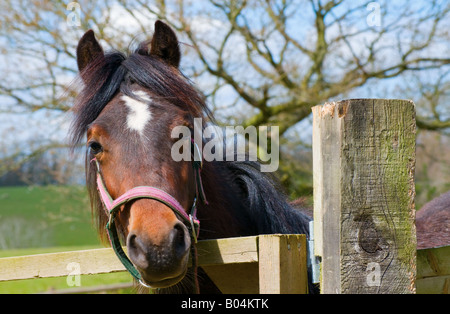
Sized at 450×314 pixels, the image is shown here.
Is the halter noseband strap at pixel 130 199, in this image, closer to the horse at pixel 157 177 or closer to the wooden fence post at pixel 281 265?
the horse at pixel 157 177

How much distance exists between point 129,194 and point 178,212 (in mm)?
230

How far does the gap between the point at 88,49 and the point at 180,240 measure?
5.28 ft

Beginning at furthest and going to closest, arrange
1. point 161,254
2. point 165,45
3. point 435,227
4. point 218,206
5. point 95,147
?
1. point 435,227
2. point 165,45
3. point 218,206
4. point 95,147
5. point 161,254

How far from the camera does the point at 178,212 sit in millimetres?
1933

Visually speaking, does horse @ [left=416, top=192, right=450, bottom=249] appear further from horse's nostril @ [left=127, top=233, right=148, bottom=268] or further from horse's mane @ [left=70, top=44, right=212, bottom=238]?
horse's nostril @ [left=127, top=233, right=148, bottom=268]

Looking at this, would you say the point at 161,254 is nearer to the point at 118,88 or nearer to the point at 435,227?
the point at 118,88

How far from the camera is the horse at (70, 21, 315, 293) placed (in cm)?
182

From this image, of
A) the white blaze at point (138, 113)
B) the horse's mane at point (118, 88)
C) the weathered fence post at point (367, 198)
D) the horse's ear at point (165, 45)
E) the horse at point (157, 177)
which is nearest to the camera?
the weathered fence post at point (367, 198)

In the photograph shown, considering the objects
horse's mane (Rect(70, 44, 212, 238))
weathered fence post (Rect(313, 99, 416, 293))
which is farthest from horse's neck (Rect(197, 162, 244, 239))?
weathered fence post (Rect(313, 99, 416, 293))

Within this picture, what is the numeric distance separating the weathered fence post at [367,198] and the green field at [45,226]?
7624 millimetres

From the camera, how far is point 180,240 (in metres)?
1.81

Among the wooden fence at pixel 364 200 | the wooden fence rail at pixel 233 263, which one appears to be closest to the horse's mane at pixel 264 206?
the wooden fence rail at pixel 233 263

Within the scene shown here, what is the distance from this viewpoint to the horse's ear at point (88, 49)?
9.18 feet

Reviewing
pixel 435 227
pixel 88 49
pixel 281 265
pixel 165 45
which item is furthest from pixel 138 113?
pixel 435 227
